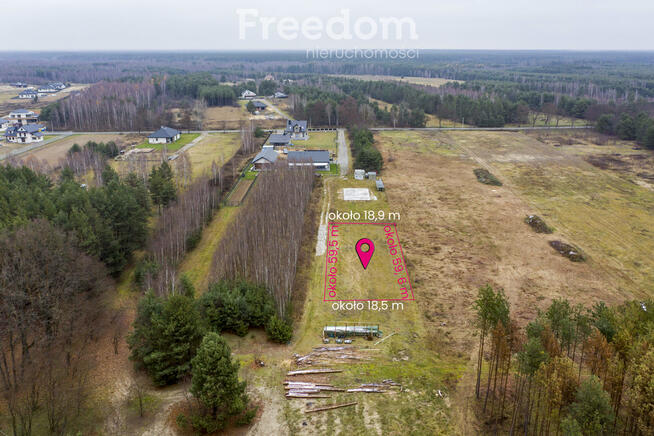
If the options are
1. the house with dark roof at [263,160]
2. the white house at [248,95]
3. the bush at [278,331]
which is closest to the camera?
the bush at [278,331]

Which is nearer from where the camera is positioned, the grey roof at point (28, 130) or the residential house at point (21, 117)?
the grey roof at point (28, 130)

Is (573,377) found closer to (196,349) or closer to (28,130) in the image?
(196,349)

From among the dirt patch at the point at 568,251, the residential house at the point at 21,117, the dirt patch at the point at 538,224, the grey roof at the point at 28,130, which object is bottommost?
the dirt patch at the point at 568,251

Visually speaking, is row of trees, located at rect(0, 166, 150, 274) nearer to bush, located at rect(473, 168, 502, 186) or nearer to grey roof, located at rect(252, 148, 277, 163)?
grey roof, located at rect(252, 148, 277, 163)

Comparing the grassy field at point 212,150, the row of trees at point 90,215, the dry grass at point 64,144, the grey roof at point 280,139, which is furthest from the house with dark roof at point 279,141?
the row of trees at point 90,215

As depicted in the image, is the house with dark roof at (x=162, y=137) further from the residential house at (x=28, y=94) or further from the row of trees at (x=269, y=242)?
the residential house at (x=28, y=94)

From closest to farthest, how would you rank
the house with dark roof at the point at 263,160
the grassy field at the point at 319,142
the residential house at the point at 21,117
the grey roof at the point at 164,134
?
the house with dark roof at the point at 263,160 → the grassy field at the point at 319,142 → the grey roof at the point at 164,134 → the residential house at the point at 21,117

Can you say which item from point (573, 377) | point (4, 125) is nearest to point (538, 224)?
point (573, 377)

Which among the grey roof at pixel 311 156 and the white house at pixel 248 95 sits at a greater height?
the white house at pixel 248 95
